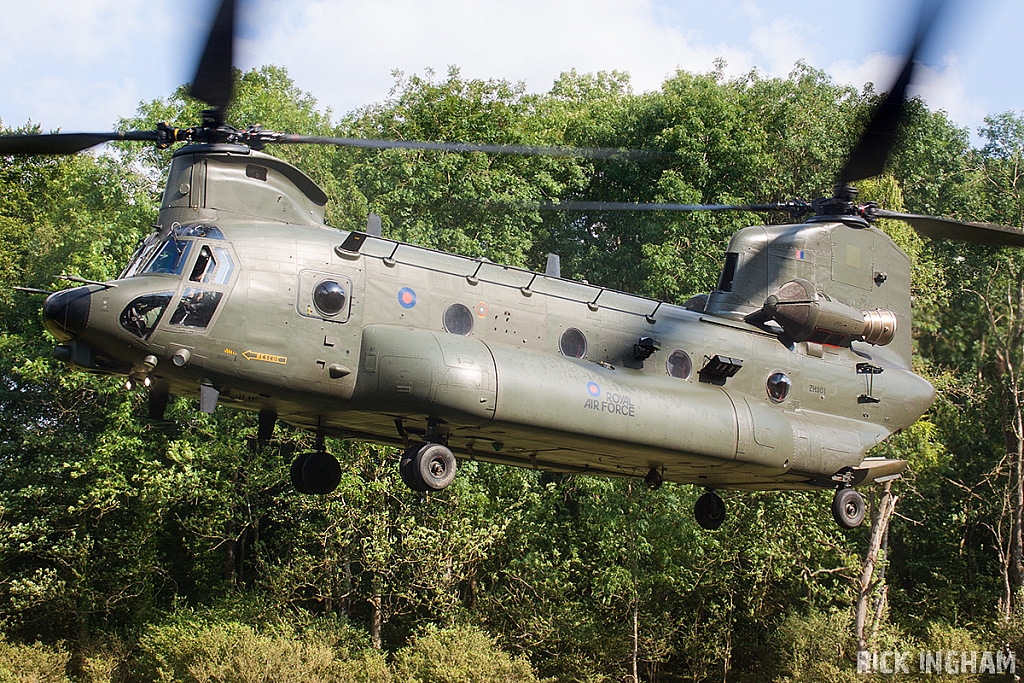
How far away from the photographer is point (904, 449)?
23.1 m

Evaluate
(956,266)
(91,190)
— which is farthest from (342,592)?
(956,266)

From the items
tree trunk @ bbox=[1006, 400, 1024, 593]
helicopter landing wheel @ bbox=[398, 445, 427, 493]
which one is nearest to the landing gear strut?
helicopter landing wheel @ bbox=[398, 445, 427, 493]

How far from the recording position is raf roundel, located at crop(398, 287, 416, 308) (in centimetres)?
1059

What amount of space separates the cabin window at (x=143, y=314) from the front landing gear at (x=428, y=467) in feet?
8.92

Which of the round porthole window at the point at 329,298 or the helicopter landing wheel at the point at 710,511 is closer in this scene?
the round porthole window at the point at 329,298

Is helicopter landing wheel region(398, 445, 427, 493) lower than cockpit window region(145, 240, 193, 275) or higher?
lower

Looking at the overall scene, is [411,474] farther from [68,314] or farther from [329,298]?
[68,314]

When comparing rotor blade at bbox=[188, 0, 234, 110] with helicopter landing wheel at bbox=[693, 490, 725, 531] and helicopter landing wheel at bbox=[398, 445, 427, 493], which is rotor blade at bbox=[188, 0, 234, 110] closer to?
helicopter landing wheel at bbox=[398, 445, 427, 493]

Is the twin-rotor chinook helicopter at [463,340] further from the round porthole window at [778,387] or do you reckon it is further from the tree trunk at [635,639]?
the tree trunk at [635,639]

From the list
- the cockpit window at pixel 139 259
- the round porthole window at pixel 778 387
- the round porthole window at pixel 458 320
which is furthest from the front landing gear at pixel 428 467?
the round porthole window at pixel 778 387

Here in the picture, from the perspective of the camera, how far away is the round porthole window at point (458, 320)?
10852mm

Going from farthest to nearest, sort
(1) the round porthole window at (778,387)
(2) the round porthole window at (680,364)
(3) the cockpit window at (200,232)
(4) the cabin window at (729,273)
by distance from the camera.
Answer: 1. (4) the cabin window at (729,273)
2. (1) the round porthole window at (778,387)
3. (2) the round porthole window at (680,364)
4. (3) the cockpit window at (200,232)

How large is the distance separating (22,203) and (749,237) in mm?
24696

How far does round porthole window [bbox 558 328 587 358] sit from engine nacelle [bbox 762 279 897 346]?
128 inches
